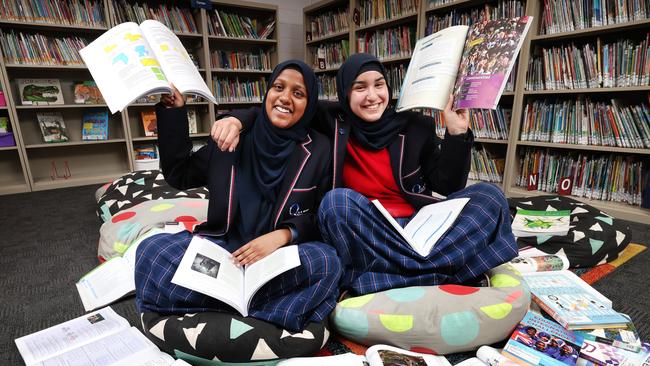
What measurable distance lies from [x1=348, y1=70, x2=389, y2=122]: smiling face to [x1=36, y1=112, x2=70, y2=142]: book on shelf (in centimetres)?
300

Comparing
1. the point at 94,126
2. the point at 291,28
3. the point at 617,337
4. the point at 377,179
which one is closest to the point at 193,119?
the point at 94,126

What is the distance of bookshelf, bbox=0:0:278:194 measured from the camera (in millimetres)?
2756

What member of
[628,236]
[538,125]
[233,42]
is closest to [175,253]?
[628,236]

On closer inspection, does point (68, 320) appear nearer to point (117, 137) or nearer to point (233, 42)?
point (117, 137)

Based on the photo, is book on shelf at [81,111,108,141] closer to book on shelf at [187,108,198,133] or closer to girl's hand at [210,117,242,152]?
book on shelf at [187,108,198,133]

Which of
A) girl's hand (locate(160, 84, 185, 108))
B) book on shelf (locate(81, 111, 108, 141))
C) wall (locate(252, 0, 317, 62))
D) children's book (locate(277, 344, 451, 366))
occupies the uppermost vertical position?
wall (locate(252, 0, 317, 62))

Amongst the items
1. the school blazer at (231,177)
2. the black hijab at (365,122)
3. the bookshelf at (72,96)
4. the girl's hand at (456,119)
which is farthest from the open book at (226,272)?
the bookshelf at (72,96)

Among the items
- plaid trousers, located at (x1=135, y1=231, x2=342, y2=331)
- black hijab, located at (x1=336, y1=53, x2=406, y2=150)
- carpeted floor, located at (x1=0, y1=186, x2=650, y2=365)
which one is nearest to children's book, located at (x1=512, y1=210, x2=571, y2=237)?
carpeted floor, located at (x1=0, y1=186, x2=650, y2=365)

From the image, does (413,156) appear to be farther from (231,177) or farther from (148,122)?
(148,122)

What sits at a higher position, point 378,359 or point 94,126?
point 94,126

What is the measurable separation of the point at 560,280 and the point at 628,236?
0.62m

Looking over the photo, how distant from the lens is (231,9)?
370cm

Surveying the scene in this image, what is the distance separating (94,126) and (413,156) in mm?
3094

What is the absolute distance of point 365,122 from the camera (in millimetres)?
1218
